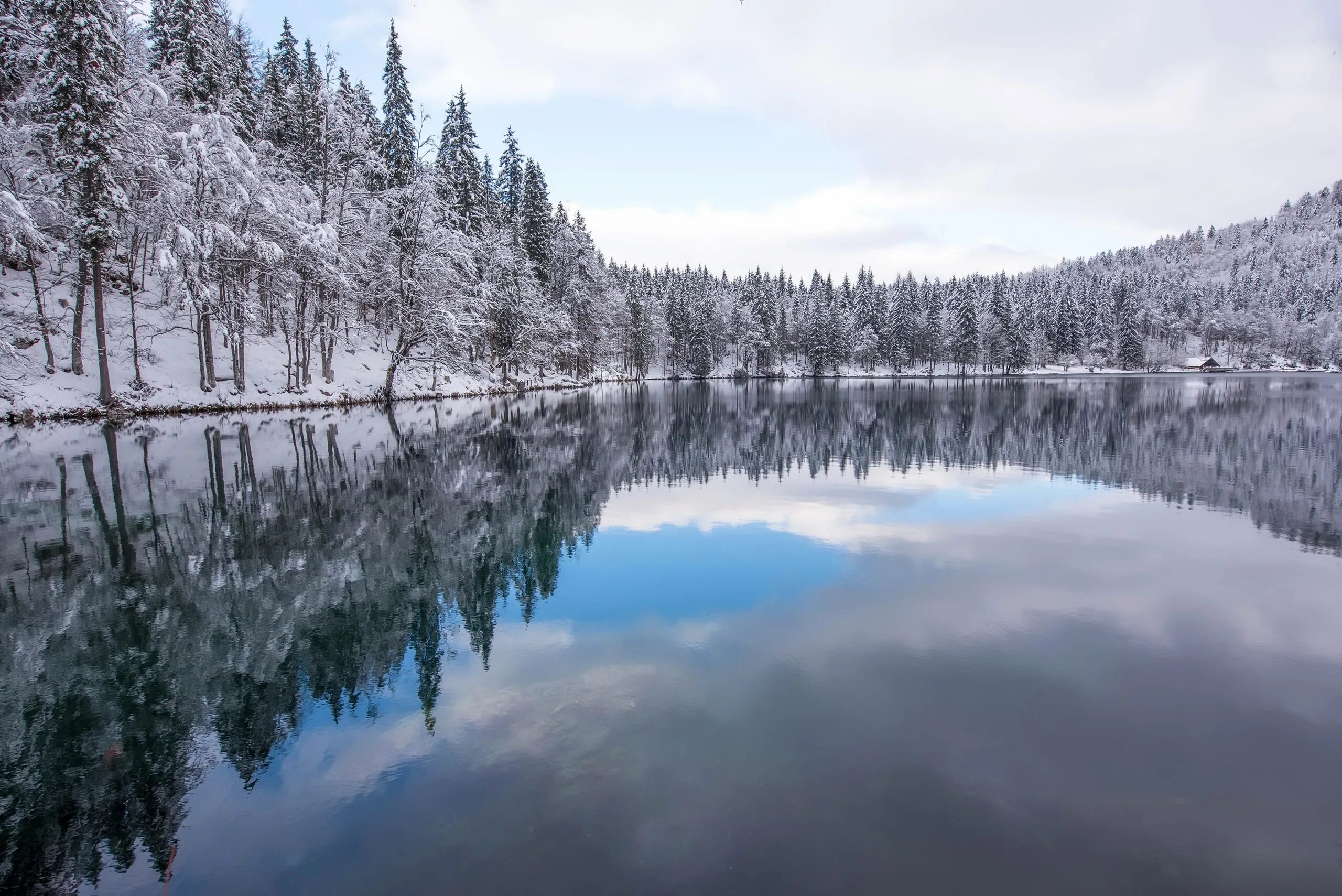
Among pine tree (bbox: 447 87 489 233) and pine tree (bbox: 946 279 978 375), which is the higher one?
pine tree (bbox: 447 87 489 233)

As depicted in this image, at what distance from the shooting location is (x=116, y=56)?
29109mm

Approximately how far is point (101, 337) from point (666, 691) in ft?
116

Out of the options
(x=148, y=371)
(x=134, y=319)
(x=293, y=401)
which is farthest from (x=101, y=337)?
(x=293, y=401)

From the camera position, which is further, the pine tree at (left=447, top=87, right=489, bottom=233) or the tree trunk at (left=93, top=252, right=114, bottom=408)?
the pine tree at (left=447, top=87, right=489, bottom=233)

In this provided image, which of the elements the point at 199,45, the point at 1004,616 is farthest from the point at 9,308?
the point at 1004,616

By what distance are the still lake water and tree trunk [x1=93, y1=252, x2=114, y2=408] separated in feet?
55.8

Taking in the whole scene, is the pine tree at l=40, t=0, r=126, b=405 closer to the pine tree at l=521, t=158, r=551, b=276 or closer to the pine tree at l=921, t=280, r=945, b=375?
the pine tree at l=521, t=158, r=551, b=276

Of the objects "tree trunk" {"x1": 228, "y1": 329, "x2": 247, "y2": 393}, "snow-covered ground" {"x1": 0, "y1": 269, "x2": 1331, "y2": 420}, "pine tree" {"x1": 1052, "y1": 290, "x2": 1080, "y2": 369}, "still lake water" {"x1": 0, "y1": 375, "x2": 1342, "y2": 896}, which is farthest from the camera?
"pine tree" {"x1": 1052, "y1": 290, "x2": 1080, "y2": 369}

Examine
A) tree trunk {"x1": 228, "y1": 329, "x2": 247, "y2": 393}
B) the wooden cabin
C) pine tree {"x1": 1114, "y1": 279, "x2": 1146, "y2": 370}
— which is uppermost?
pine tree {"x1": 1114, "y1": 279, "x2": 1146, "y2": 370}

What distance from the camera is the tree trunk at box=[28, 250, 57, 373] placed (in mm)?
30469

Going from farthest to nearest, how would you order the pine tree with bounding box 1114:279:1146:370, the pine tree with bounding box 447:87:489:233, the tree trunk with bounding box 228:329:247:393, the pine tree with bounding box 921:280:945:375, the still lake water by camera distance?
the pine tree with bounding box 1114:279:1146:370 → the pine tree with bounding box 921:280:945:375 → the pine tree with bounding box 447:87:489:233 → the tree trunk with bounding box 228:329:247:393 → the still lake water

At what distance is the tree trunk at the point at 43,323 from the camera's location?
100.0 feet

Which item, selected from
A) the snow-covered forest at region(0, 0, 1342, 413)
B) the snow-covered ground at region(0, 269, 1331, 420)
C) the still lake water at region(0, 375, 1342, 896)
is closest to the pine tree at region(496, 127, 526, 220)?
the snow-covered forest at region(0, 0, 1342, 413)

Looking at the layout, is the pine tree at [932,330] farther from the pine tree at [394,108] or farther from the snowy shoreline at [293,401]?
the pine tree at [394,108]
